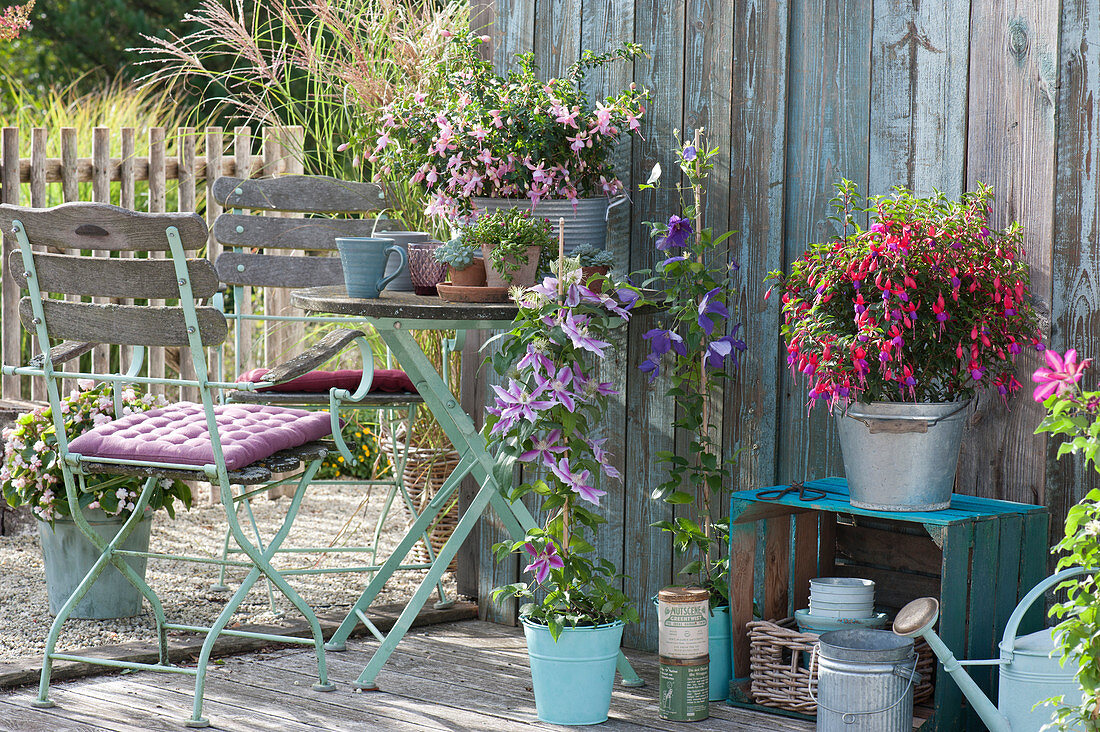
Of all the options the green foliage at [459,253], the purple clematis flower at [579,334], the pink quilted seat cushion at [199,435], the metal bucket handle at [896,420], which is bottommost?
the pink quilted seat cushion at [199,435]

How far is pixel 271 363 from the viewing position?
17.4 feet

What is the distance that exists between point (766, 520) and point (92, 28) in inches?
350

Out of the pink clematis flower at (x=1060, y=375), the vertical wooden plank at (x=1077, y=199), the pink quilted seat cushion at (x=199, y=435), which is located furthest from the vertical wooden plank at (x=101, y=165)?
Result: the pink clematis flower at (x=1060, y=375)

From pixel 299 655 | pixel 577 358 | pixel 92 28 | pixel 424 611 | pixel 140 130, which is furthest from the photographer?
pixel 92 28

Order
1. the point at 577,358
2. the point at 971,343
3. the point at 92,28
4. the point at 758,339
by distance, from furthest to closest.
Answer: the point at 92,28 < the point at 758,339 < the point at 577,358 < the point at 971,343

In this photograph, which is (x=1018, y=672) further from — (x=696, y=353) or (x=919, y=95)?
(x=919, y=95)

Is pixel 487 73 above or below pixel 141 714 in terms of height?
above

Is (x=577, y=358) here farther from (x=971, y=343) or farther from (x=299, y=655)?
(x=299, y=655)

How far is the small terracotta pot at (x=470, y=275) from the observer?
9.76 ft

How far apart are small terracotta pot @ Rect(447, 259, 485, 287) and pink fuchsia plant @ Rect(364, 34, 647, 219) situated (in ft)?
0.80

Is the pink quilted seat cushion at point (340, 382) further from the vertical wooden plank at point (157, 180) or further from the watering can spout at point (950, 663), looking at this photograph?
the vertical wooden plank at point (157, 180)

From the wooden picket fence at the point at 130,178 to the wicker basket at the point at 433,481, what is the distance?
3.27 ft

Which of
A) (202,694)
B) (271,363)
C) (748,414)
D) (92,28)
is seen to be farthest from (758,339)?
(92,28)

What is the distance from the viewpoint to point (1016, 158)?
2672 millimetres
